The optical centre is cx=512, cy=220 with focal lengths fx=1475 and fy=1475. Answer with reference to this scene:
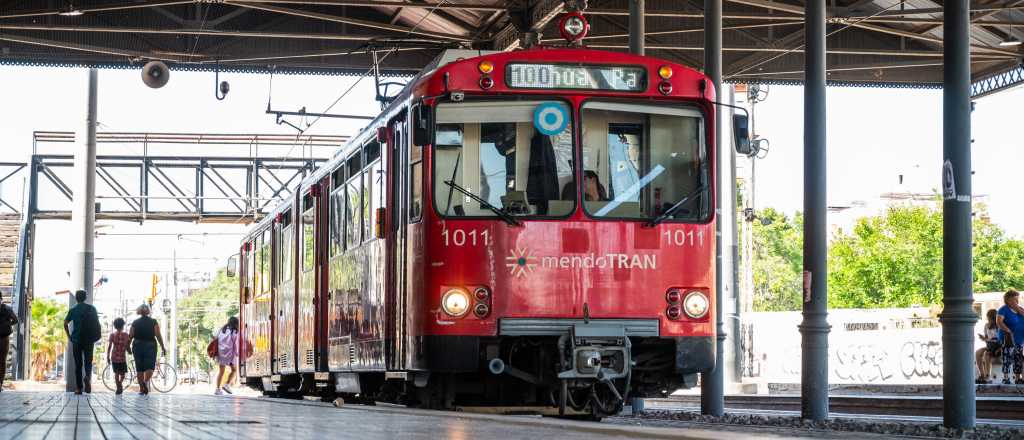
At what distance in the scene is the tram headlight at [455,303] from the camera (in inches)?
452

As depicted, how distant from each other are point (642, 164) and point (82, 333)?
1272 cm

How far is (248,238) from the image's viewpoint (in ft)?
86.8

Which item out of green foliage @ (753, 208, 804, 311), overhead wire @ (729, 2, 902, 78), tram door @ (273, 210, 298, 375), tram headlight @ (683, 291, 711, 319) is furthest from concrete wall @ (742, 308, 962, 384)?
green foliage @ (753, 208, 804, 311)

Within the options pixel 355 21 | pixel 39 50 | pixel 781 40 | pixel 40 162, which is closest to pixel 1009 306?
pixel 781 40

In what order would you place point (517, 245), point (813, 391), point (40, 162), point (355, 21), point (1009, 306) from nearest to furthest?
1. point (517, 245)
2. point (813, 391)
3. point (1009, 306)
4. point (355, 21)
5. point (40, 162)

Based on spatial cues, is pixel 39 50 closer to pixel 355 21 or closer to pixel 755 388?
pixel 355 21

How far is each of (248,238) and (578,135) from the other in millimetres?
15719

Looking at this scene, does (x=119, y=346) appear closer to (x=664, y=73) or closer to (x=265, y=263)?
(x=265, y=263)

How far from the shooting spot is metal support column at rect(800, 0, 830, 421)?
47.1 feet

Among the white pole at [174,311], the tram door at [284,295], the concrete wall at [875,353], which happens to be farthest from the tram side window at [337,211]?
the white pole at [174,311]

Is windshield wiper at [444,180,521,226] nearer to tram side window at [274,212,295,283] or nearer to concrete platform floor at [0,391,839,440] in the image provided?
concrete platform floor at [0,391,839,440]

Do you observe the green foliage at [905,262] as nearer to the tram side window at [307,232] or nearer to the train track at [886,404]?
the train track at [886,404]

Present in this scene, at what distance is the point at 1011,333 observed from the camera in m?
21.8

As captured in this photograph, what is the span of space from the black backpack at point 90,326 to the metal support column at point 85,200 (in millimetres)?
6826
